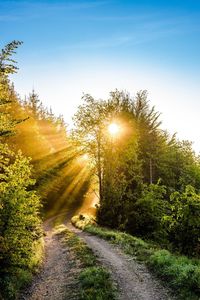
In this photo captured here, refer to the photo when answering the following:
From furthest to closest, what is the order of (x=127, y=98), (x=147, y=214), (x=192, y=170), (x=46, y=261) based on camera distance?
1. (x=192, y=170)
2. (x=127, y=98)
3. (x=147, y=214)
4. (x=46, y=261)

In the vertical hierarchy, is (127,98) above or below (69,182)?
above

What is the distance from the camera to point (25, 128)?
47.6 m

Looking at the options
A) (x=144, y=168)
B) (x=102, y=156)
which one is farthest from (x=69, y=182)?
(x=102, y=156)

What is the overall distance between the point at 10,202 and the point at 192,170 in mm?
46669

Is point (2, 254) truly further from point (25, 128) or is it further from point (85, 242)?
point (25, 128)

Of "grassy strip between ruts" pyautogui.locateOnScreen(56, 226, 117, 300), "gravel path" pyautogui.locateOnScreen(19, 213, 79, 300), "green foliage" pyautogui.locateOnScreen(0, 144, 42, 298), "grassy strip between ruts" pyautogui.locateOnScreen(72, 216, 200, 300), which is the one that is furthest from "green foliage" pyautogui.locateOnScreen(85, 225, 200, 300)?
"green foliage" pyautogui.locateOnScreen(0, 144, 42, 298)

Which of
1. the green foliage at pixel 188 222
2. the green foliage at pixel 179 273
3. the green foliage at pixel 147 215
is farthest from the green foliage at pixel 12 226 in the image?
the green foliage at pixel 147 215

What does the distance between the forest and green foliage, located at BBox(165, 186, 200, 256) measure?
0.06 meters

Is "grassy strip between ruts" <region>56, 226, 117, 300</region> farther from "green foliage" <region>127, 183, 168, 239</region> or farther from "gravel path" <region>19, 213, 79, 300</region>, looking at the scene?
"green foliage" <region>127, 183, 168, 239</region>

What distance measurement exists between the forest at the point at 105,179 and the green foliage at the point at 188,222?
0.19 ft

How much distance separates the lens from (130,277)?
15.0 m

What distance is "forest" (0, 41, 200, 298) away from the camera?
13.7 metres

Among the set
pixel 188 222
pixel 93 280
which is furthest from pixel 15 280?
pixel 188 222

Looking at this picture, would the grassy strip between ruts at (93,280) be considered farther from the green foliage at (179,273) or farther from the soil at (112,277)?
the green foliage at (179,273)
